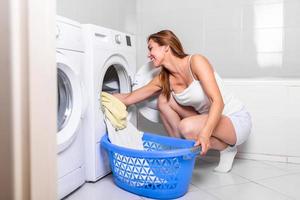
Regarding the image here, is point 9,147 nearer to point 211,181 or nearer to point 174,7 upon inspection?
point 211,181

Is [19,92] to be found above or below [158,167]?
above

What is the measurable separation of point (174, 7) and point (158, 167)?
1851 mm

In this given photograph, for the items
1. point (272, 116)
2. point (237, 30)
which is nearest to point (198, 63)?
point (272, 116)

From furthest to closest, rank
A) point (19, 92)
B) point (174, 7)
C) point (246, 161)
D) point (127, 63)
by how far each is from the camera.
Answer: point (174, 7) < point (246, 161) < point (127, 63) < point (19, 92)

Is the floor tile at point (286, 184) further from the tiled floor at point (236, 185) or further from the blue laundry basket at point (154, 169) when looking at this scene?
the blue laundry basket at point (154, 169)

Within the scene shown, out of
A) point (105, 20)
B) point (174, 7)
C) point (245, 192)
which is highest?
point (174, 7)

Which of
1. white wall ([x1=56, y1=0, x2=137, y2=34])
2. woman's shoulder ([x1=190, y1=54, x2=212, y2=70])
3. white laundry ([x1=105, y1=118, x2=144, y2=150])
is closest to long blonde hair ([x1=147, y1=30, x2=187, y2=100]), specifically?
woman's shoulder ([x1=190, y1=54, x2=212, y2=70])

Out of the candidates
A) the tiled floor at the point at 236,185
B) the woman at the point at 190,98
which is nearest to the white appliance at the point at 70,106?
the tiled floor at the point at 236,185

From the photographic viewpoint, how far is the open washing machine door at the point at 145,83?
1942 mm

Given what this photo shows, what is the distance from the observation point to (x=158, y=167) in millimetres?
1382

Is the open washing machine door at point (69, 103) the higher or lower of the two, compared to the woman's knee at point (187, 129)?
higher

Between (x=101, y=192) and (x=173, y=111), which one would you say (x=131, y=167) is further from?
(x=173, y=111)

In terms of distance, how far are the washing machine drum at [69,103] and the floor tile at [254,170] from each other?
3.23ft

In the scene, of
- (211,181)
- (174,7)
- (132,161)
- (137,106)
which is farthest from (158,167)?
(174,7)
